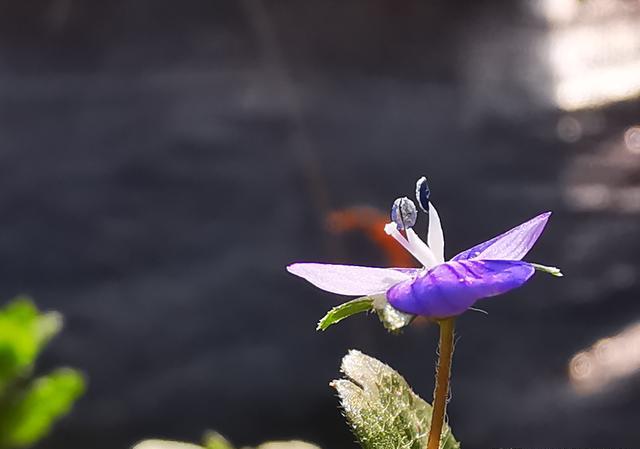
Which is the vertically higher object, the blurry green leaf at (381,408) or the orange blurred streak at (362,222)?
the orange blurred streak at (362,222)

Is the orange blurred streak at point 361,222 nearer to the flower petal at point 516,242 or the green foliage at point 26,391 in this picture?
the green foliage at point 26,391

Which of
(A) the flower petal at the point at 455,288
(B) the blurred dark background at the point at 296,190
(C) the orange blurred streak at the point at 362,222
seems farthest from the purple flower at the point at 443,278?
(C) the orange blurred streak at the point at 362,222

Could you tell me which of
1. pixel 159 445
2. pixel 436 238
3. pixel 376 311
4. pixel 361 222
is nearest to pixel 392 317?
pixel 376 311

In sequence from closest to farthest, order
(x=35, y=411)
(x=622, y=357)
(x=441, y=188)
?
(x=35, y=411), (x=622, y=357), (x=441, y=188)

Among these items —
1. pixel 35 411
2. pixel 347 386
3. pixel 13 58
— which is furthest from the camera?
pixel 13 58

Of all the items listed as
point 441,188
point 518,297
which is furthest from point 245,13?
point 518,297

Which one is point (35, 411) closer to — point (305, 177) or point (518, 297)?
point (518, 297)

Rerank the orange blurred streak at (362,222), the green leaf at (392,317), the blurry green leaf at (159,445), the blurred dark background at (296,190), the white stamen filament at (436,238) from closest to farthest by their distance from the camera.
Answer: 1. the green leaf at (392,317)
2. the white stamen filament at (436,238)
3. the blurry green leaf at (159,445)
4. the blurred dark background at (296,190)
5. the orange blurred streak at (362,222)
